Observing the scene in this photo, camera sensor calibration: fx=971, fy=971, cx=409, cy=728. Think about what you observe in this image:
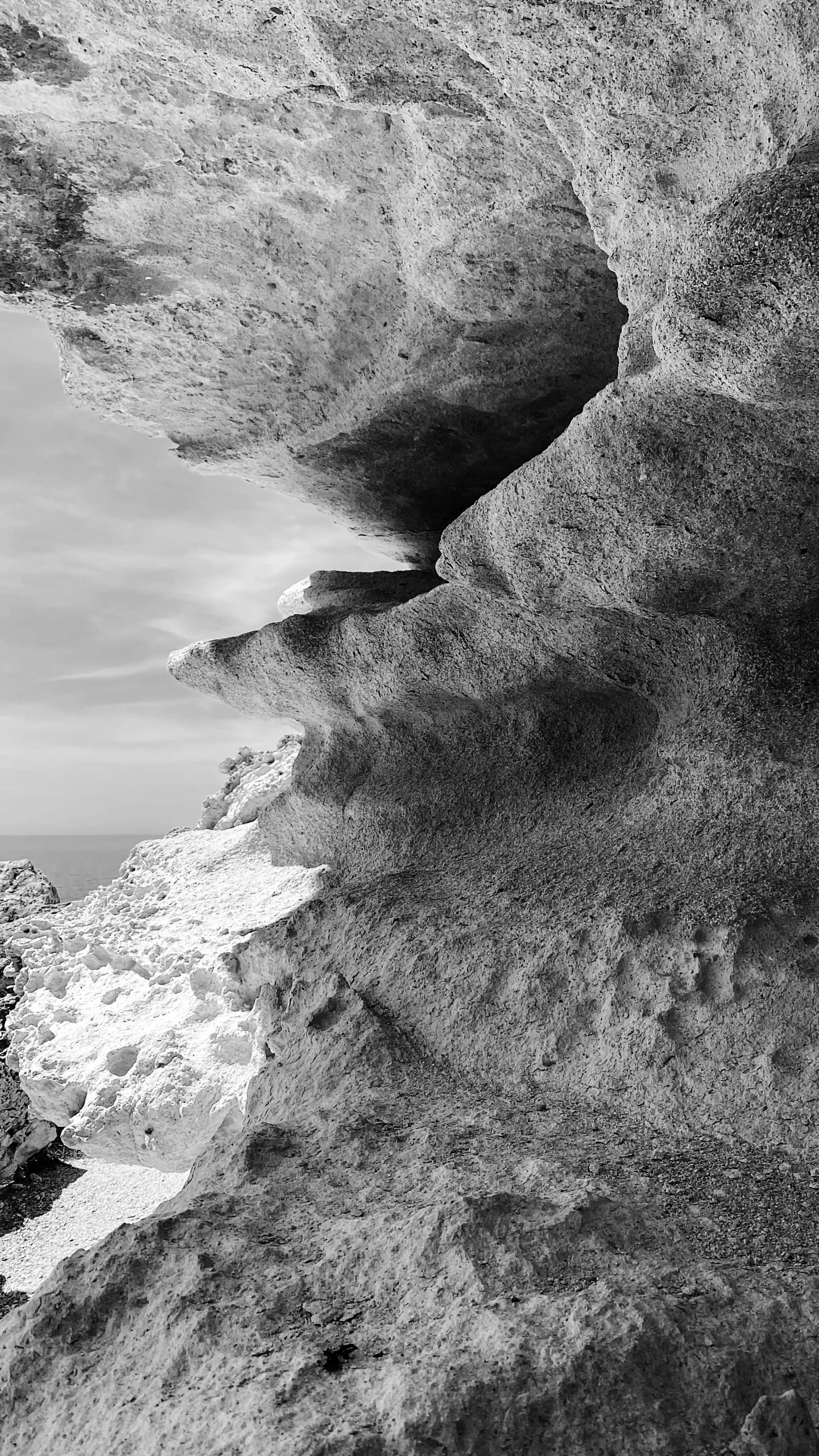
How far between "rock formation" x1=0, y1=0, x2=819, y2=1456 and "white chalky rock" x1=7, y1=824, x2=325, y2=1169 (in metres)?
0.04

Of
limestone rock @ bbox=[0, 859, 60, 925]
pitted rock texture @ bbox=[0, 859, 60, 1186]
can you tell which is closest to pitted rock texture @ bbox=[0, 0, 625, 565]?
pitted rock texture @ bbox=[0, 859, 60, 1186]

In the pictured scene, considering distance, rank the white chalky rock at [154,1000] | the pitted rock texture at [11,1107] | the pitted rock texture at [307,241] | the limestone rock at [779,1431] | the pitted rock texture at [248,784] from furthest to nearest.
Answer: the pitted rock texture at [248,784] → the pitted rock texture at [11,1107] → the white chalky rock at [154,1000] → the pitted rock texture at [307,241] → the limestone rock at [779,1431]

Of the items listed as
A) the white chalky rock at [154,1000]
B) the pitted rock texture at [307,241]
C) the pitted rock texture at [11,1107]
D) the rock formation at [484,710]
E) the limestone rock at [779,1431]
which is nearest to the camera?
the limestone rock at [779,1431]

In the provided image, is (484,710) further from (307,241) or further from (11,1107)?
(11,1107)

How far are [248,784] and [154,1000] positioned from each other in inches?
80.8

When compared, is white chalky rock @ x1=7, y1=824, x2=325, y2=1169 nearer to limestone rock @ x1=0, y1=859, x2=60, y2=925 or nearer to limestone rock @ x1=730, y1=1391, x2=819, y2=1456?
limestone rock @ x1=0, y1=859, x2=60, y2=925

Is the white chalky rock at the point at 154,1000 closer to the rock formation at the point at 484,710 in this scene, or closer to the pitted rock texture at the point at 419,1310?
the rock formation at the point at 484,710

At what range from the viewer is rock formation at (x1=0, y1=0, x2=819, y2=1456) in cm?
129

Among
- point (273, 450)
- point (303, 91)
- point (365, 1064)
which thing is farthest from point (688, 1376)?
point (273, 450)

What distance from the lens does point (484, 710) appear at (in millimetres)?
2973

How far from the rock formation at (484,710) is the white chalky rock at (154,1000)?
0.04 metres

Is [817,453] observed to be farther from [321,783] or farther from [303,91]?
[321,783]

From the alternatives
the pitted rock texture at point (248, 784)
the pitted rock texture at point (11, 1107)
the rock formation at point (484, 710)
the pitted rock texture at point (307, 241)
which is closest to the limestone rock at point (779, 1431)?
the rock formation at point (484, 710)

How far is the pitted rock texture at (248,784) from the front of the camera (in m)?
5.55
